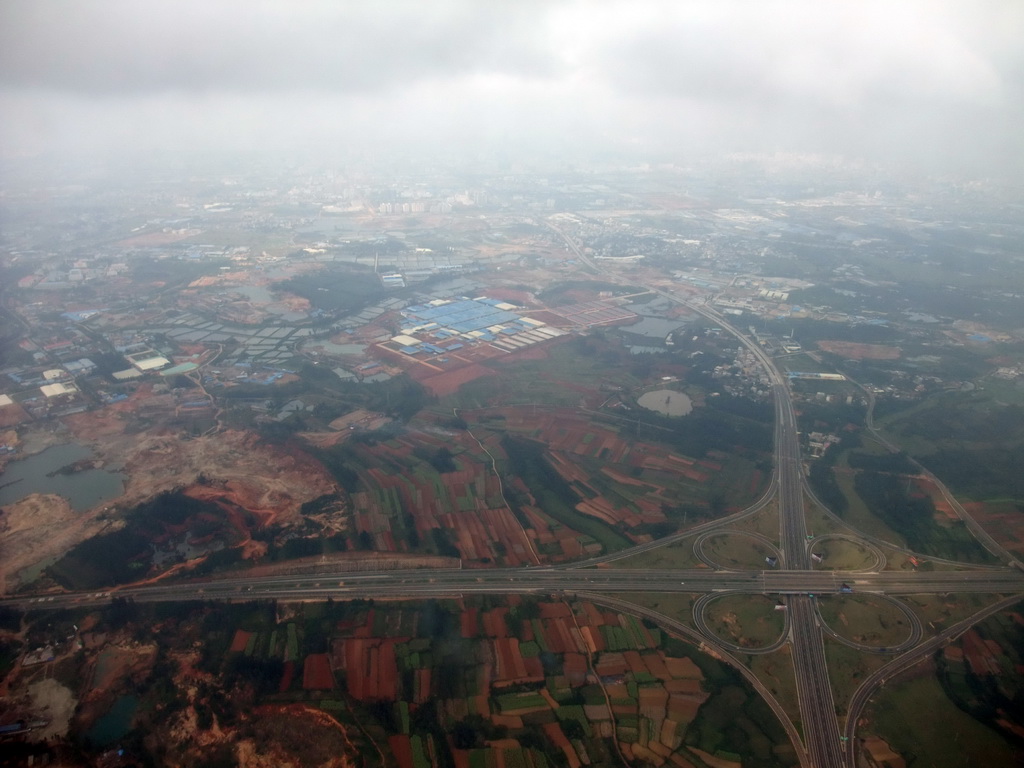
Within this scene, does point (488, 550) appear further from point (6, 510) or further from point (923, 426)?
point (923, 426)

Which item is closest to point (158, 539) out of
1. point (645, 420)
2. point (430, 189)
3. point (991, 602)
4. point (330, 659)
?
point (330, 659)

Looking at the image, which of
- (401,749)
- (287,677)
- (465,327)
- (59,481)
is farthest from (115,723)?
(465,327)

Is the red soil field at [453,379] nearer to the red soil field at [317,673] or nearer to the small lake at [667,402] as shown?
the small lake at [667,402]

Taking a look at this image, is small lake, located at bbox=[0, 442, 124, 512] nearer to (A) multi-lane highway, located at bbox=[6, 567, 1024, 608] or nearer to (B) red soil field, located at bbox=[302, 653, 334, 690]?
(A) multi-lane highway, located at bbox=[6, 567, 1024, 608]

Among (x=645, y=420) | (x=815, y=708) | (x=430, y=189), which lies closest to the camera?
(x=815, y=708)

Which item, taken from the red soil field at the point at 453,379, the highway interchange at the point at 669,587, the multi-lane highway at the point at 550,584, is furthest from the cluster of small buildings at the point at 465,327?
the highway interchange at the point at 669,587
